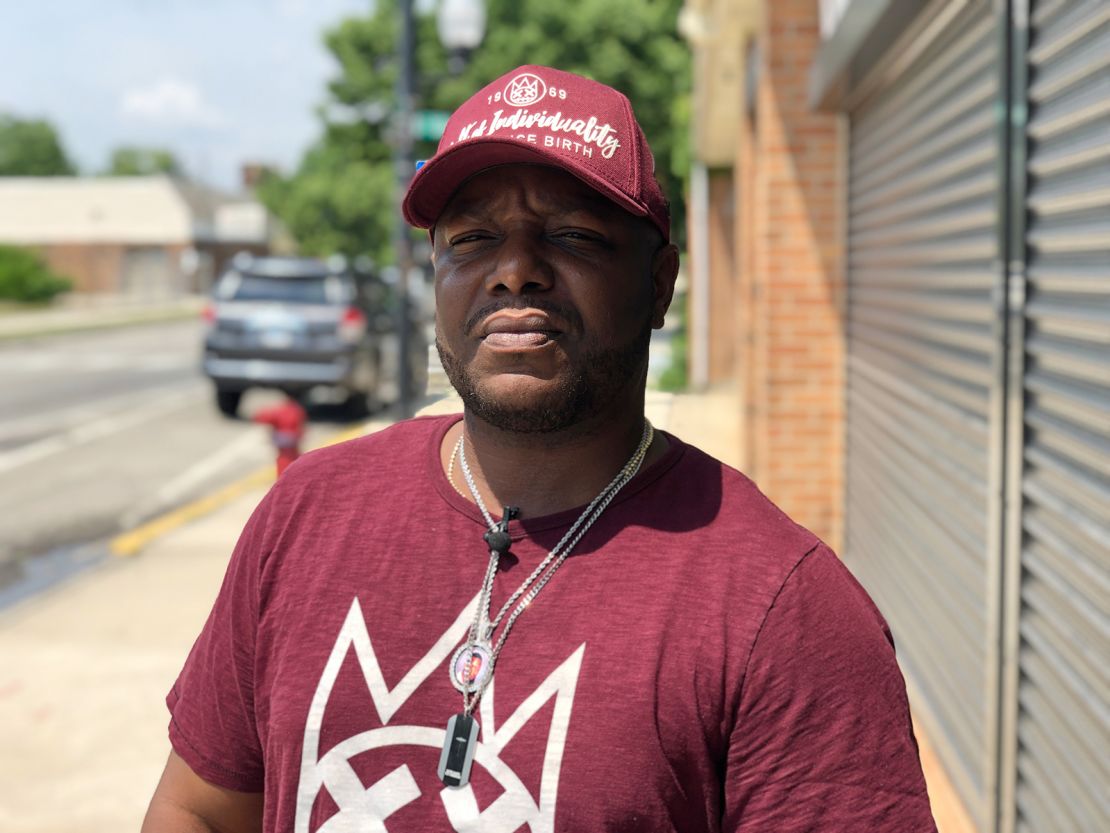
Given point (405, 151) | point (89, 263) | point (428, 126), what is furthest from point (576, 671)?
point (89, 263)

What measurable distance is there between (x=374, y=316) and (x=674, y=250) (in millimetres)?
14486

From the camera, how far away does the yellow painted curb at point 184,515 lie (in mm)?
8656

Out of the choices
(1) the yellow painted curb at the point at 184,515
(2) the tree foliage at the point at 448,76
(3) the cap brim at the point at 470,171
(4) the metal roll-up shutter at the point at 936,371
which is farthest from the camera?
(2) the tree foliage at the point at 448,76

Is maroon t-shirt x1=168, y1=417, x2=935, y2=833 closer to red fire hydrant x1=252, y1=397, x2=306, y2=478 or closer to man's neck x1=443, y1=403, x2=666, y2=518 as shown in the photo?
man's neck x1=443, y1=403, x2=666, y2=518

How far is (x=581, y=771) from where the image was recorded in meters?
1.46

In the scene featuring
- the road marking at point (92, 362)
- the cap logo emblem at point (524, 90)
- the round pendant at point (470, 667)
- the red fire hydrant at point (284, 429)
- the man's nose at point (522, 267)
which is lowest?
the road marking at point (92, 362)

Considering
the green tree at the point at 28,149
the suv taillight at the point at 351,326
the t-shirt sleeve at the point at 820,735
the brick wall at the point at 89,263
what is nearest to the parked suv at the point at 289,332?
the suv taillight at the point at 351,326

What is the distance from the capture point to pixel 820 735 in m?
1.43

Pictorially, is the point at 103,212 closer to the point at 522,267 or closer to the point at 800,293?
the point at 800,293

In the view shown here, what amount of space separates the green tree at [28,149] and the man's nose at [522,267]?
120m

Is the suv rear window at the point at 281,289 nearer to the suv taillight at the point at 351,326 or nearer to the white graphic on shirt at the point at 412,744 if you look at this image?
the suv taillight at the point at 351,326

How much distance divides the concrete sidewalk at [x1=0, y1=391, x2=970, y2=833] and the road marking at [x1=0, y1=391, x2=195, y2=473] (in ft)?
14.7

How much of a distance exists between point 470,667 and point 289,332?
45.1 ft

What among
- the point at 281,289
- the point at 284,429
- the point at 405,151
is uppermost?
the point at 405,151
